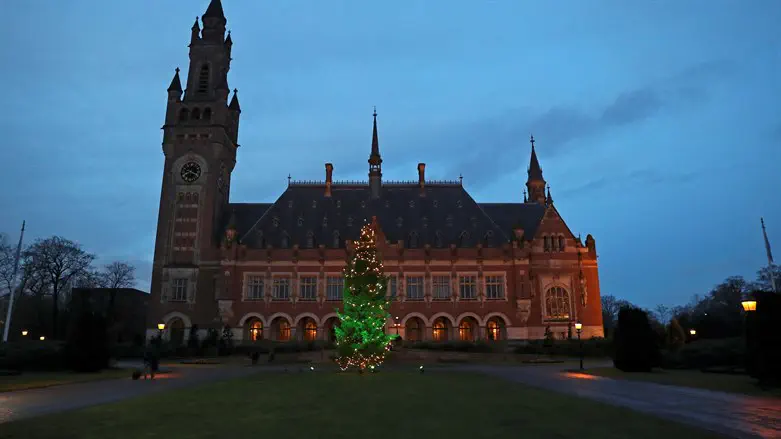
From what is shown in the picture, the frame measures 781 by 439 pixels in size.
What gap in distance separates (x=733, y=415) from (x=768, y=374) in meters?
9.36

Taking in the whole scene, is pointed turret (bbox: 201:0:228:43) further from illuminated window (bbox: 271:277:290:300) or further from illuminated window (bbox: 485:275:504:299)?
illuminated window (bbox: 485:275:504:299)

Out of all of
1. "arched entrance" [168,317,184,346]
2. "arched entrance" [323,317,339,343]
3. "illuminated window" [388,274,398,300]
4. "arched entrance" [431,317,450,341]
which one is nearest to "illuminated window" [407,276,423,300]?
"illuminated window" [388,274,398,300]

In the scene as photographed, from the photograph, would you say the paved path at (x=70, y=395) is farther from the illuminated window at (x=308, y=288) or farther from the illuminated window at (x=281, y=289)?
the illuminated window at (x=281, y=289)

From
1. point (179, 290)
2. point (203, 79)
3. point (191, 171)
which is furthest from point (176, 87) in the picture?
point (179, 290)

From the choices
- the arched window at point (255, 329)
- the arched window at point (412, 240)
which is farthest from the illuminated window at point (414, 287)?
the arched window at point (255, 329)

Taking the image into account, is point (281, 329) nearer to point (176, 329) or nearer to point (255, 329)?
point (255, 329)

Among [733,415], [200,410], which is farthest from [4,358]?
[733,415]

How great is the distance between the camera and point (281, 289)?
6088 cm

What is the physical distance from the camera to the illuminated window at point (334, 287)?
60272 mm

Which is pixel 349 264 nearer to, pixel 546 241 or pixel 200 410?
pixel 200 410

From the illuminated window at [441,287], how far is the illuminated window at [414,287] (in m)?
1.59

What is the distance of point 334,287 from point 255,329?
11039mm

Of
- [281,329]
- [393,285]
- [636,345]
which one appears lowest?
[636,345]

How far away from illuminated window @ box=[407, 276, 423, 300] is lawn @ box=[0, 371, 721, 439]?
4084 cm
